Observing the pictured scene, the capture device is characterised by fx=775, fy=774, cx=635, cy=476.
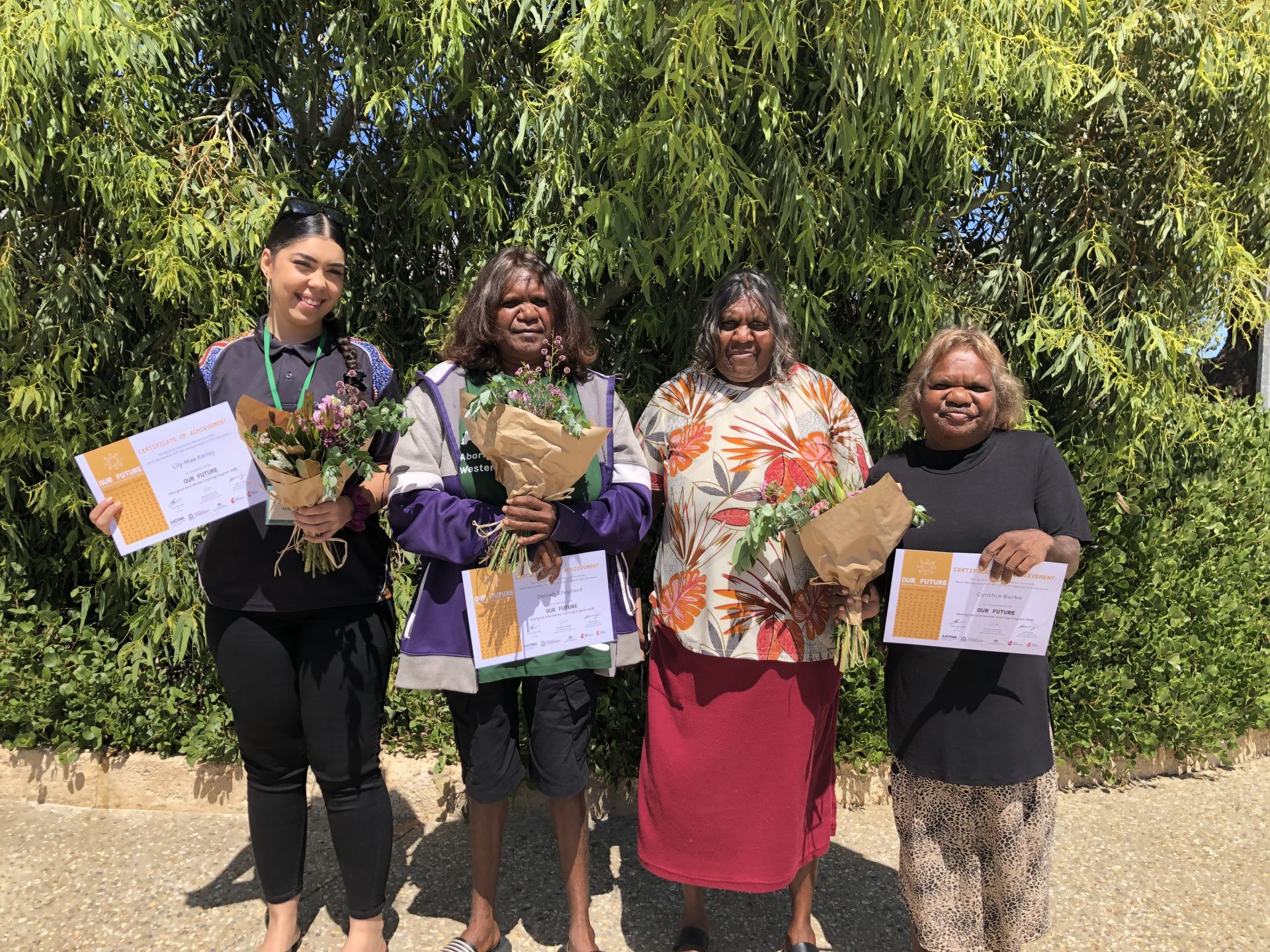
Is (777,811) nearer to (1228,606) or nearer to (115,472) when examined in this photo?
(115,472)

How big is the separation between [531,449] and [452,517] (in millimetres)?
296

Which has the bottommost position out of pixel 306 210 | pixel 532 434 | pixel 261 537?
pixel 261 537

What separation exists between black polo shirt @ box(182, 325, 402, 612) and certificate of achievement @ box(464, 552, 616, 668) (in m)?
0.36

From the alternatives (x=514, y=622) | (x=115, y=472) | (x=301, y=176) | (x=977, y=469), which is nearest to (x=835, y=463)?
(x=977, y=469)

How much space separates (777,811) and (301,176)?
9.27 feet

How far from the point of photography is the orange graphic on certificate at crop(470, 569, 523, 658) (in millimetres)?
1936

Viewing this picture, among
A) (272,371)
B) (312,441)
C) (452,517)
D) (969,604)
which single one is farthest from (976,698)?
(272,371)

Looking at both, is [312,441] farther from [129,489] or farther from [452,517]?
[129,489]

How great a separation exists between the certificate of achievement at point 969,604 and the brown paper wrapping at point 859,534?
8 cm

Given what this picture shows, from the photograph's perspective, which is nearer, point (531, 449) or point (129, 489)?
point (531, 449)

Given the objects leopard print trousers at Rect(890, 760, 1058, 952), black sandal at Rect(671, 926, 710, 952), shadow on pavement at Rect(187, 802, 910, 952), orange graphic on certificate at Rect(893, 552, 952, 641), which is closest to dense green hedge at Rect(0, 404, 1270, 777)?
shadow on pavement at Rect(187, 802, 910, 952)

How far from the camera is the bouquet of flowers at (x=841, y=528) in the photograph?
1.71m

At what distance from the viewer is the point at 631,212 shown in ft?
7.59

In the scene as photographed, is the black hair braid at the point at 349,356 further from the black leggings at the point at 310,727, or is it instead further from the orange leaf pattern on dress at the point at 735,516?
the orange leaf pattern on dress at the point at 735,516
